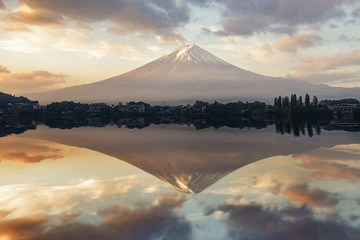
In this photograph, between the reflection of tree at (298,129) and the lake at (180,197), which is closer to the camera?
the lake at (180,197)

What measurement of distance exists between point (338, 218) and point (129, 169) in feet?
47.4

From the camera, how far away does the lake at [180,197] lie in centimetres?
1077

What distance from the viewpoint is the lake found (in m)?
10.8

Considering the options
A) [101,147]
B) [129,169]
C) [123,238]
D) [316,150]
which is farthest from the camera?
[101,147]

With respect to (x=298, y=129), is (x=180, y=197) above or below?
below

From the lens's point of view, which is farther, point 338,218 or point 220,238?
point 338,218

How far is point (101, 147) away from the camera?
32906 millimetres

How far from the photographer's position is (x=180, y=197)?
47.9ft

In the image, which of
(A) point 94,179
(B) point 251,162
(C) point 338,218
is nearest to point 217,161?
(B) point 251,162

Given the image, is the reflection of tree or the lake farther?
the reflection of tree

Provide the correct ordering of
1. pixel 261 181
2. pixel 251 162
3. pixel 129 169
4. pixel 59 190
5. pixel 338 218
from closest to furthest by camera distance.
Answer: pixel 338 218, pixel 59 190, pixel 261 181, pixel 129 169, pixel 251 162

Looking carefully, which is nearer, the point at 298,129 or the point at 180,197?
the point at 180,197

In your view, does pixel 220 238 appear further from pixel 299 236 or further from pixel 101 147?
pixel 101 147

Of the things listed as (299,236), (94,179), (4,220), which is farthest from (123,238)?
(94,179)
